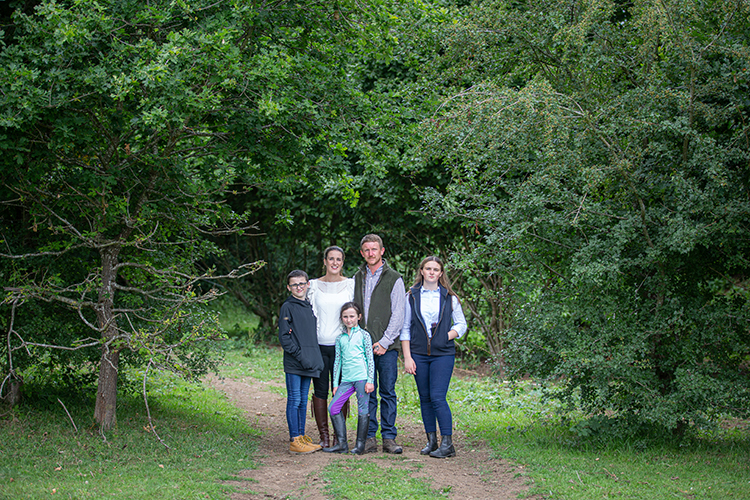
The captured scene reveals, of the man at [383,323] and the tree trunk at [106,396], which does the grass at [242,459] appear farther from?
the man at [383,323]

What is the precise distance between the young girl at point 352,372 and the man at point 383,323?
11cm

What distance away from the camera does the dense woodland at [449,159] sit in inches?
209

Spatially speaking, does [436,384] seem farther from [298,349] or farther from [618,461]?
[618,461]

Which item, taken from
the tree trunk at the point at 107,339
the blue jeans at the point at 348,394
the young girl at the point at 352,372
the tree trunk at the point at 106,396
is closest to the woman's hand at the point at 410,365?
the young girl at the point at 352,372

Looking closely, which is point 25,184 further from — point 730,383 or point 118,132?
point 730,383

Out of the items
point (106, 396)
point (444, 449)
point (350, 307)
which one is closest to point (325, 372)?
point (350, 307)

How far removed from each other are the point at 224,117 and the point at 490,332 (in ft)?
23.6

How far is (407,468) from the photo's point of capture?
223 inches

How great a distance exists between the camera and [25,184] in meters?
5.77

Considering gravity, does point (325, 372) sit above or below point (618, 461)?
above

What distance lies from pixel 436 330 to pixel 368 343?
2.05 ft

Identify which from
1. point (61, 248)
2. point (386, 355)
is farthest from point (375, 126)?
point (61, 248)

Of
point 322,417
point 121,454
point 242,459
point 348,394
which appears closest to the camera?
point 121,454

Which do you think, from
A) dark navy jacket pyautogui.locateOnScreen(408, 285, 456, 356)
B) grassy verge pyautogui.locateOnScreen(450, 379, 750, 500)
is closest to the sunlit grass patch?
grassy verge pyautogui.locateOnScreen(450, 379, 750, 500)
